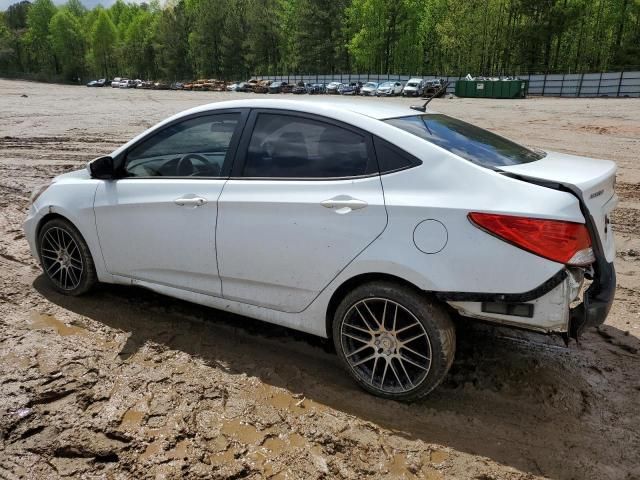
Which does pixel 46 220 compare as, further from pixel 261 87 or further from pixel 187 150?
pixel 261 87

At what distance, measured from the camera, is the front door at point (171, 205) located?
3475mm

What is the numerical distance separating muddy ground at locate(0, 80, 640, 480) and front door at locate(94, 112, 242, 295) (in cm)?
48

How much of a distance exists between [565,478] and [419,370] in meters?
0.87

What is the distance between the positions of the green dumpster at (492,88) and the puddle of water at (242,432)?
46.3 m

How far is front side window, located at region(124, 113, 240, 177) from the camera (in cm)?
356

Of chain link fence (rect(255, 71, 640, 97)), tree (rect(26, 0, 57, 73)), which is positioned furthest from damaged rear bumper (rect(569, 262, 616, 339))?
tree (rect(26, 0, 57, 73))

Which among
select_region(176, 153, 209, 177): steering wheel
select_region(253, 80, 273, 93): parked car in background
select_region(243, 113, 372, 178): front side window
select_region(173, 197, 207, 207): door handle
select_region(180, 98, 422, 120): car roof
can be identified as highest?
select_region(180, 98, 422, 120): car roof

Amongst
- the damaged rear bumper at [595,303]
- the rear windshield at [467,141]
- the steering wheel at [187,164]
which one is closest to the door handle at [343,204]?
the rear windshield at [467,141]

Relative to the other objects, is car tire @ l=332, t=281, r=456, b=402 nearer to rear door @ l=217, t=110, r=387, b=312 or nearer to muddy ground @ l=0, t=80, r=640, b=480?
muddy ground @ l=0, t=80, r=640, b=480

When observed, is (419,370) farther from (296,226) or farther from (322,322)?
(296,226)

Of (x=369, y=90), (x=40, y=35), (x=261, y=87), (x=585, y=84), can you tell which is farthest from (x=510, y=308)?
(x=40, y=35)

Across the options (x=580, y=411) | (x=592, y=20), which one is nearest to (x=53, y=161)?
(x=580, y=411)

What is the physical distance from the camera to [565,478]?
2492 millimetres

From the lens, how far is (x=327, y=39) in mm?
75125
